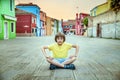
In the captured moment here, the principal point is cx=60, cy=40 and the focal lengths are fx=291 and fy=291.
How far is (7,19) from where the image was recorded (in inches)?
1443

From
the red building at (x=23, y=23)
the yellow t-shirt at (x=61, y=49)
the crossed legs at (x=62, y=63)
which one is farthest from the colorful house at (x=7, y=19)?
the crossed legs at (x=62, y=63)

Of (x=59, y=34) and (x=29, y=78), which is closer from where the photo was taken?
(x=29, y=78)

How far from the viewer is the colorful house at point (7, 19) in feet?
112

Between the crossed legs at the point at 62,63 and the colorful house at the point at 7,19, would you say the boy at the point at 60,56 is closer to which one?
the crossed legs at the point at 62,63

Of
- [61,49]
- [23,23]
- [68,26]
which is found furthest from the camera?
[68,26]

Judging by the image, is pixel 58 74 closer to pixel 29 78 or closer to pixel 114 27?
pixel 29 78

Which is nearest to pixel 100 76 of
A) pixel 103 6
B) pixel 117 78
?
pixel 117 78

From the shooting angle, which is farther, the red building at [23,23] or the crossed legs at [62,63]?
the red building at [23,23]

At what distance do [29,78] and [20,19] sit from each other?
176 feet

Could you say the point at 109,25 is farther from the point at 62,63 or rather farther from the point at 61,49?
the point at 62,63

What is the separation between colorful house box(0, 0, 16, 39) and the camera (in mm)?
34281


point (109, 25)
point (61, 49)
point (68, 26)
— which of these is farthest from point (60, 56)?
point (68, 26)

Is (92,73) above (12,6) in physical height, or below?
below

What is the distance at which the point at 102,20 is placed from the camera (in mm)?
46031
